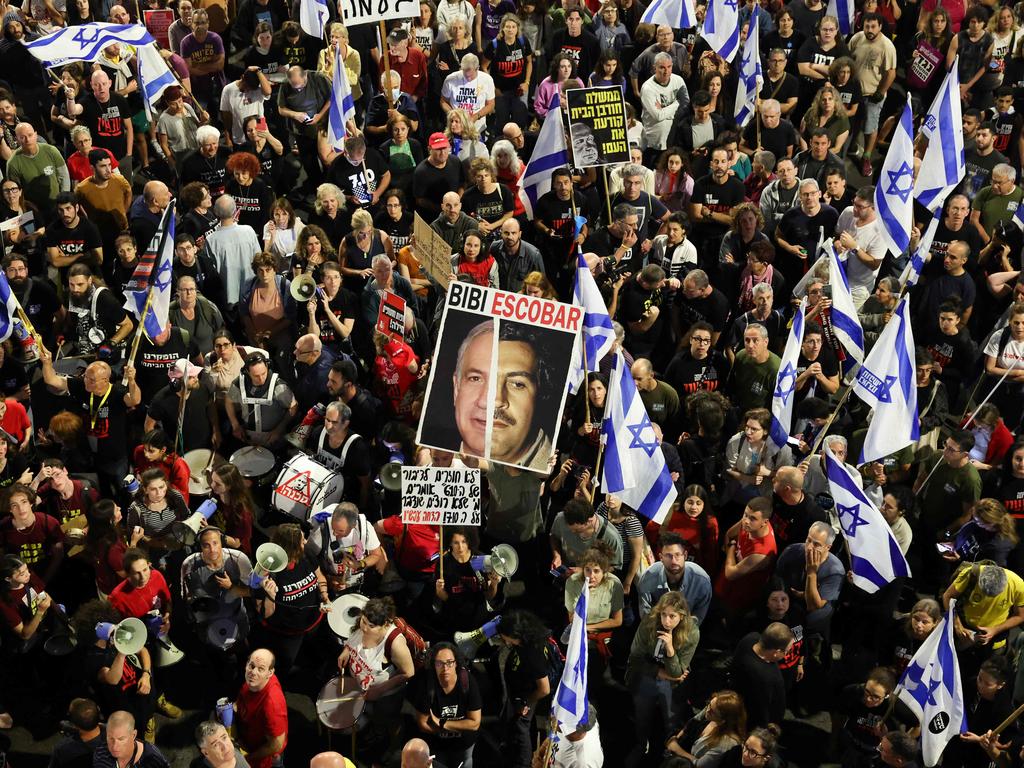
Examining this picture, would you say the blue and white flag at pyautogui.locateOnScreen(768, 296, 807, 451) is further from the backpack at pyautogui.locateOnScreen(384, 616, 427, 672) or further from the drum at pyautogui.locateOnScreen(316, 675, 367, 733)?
the drum at pyautogui.locateOnScreen(316, 675, 367, 733)

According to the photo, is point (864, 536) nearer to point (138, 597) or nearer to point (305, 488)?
point (305, 488)

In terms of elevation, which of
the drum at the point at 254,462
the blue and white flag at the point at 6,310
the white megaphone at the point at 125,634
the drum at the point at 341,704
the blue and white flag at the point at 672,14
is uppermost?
the blue and white flag at the point at 672,14

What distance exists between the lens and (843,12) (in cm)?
1939

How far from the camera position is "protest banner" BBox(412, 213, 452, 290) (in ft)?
47.0

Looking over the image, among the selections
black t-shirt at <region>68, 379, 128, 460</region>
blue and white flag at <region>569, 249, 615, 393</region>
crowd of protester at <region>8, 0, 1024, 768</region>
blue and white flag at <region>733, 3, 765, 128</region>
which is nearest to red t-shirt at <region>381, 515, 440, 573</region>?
crowd of protester at <region>8, 0, 1024, 768</region>

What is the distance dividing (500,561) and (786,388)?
2.86m

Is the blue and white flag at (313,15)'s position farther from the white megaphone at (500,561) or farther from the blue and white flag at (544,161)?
the white megaphone at (500,561)

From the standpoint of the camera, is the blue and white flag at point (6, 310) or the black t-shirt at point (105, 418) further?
the blue and white flag at point (6, 310)

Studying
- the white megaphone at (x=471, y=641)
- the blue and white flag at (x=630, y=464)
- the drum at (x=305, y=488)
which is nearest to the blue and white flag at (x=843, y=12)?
the blue and white flag at (x=630, y=464)

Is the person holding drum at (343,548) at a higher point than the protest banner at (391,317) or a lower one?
lower

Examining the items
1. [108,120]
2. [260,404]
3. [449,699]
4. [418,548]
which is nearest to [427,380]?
[418,548]

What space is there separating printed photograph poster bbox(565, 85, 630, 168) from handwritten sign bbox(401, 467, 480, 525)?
4.75m

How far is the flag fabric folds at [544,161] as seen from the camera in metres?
15.6

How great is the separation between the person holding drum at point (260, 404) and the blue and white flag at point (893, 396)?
495 centimetres
